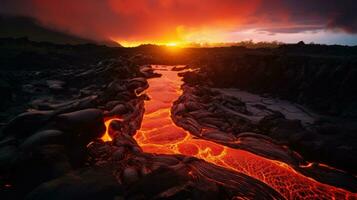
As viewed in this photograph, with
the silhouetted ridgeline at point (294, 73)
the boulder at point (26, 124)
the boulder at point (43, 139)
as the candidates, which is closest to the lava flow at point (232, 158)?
the boulder at point (43, 139)

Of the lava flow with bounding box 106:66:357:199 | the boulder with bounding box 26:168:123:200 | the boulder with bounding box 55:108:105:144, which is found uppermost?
the boulder with bounding box 55:108:105:144

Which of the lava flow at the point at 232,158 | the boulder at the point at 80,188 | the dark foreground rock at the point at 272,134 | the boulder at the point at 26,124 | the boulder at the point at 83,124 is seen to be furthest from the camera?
the boulder at the point at 26,124

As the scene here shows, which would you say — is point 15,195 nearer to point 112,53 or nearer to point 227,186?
point 227,186

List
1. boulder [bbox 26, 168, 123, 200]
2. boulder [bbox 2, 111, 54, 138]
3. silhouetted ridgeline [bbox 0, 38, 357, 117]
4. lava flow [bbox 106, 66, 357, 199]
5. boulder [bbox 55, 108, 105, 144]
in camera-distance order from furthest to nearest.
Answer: silhouetted ridgeline [bbox 0, 38, 357, 117], boulder [bbox 2, 111, 54, 138], boulder [bbox 55, 108, 105, 144], lava flow [bbox 106, 66, 357, 199], boulder [bbox 26, 168, 123, 200]

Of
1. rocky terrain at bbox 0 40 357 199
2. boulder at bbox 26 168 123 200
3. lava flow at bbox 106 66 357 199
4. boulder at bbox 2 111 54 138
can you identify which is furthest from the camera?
boulder at bbox 2 111 54 138

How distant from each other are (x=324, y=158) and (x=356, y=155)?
1.78 m

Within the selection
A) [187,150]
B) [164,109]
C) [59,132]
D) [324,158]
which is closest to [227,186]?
[187,150]

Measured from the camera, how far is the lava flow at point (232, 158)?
49.2ft

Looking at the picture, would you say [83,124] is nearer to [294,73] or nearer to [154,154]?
[154,154]

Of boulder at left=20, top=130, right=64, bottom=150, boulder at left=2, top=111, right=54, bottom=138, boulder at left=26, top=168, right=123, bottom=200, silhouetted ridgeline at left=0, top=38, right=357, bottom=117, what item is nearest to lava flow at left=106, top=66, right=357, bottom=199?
boulder at left=26, top=168, right=123, bottom=200

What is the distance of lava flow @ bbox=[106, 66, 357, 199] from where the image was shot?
15.0m

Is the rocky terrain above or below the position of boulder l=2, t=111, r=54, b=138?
below

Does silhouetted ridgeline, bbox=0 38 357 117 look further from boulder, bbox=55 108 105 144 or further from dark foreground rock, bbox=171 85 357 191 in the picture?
boulder, bbox=55 108 105 144

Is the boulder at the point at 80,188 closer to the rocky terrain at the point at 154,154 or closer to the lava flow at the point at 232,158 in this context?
the rocky terrain at the point at 154,154
